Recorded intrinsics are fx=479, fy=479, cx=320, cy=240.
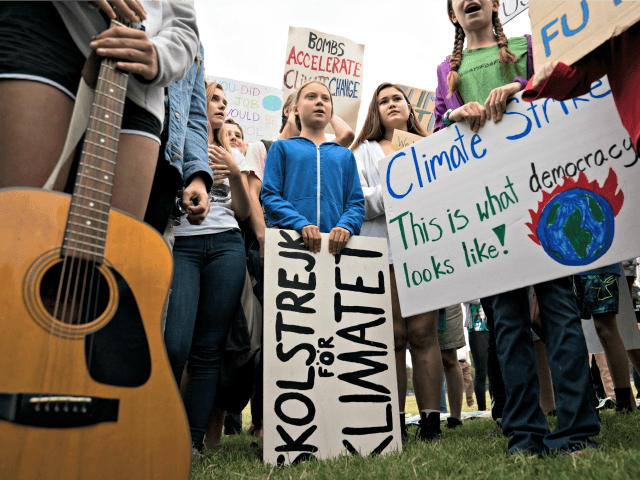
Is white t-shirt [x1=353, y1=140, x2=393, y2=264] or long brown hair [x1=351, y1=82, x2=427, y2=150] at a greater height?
long brown hair [x1=351, y1=82, x2=427, y2=150]

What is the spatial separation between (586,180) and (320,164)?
4.77ft

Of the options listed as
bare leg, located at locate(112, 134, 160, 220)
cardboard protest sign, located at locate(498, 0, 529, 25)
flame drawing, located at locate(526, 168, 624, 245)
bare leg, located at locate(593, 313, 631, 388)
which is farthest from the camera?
cardboard protest sign, located at locate(498, 0, 529, 25)

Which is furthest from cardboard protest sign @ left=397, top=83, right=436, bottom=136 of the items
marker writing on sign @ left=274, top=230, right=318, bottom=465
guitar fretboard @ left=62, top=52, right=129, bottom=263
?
guitar fretboard @ left=62, top=52, right=129, bottom=263

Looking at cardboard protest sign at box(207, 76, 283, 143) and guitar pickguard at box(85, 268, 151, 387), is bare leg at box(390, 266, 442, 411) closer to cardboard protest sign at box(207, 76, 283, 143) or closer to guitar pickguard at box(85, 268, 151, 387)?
guitar pickguard at box(85, 268, 151, 387)

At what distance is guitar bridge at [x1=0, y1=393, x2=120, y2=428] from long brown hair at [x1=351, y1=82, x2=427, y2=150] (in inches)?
110

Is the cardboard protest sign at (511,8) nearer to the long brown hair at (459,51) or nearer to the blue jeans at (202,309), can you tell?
the long brown hair at (459,51)

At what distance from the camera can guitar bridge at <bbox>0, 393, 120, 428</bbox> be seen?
36.3 inches

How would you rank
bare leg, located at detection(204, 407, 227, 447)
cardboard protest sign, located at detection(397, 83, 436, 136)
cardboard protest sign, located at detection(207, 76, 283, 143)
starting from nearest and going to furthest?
bare leg, located at detection(204, 407, 227, 447) → cardboard protest sign, located at detection(397, 83, 436, 136) → cardboard protest sign, located at detection(207, 76, 283, 143)

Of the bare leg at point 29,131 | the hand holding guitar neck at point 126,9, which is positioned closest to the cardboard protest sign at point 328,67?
the hand holding guitar neck at point 126,9

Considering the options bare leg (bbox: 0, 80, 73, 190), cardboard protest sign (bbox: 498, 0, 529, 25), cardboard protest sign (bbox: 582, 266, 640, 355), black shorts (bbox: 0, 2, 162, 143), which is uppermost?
cardboard protest sign (bbox: 498, 0, 529, 25)

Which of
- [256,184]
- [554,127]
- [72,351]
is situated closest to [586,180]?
[554,127]

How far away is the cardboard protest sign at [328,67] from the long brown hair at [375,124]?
2.05m

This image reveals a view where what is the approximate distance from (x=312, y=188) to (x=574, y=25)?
1555 millimetres

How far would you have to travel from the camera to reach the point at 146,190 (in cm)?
153
